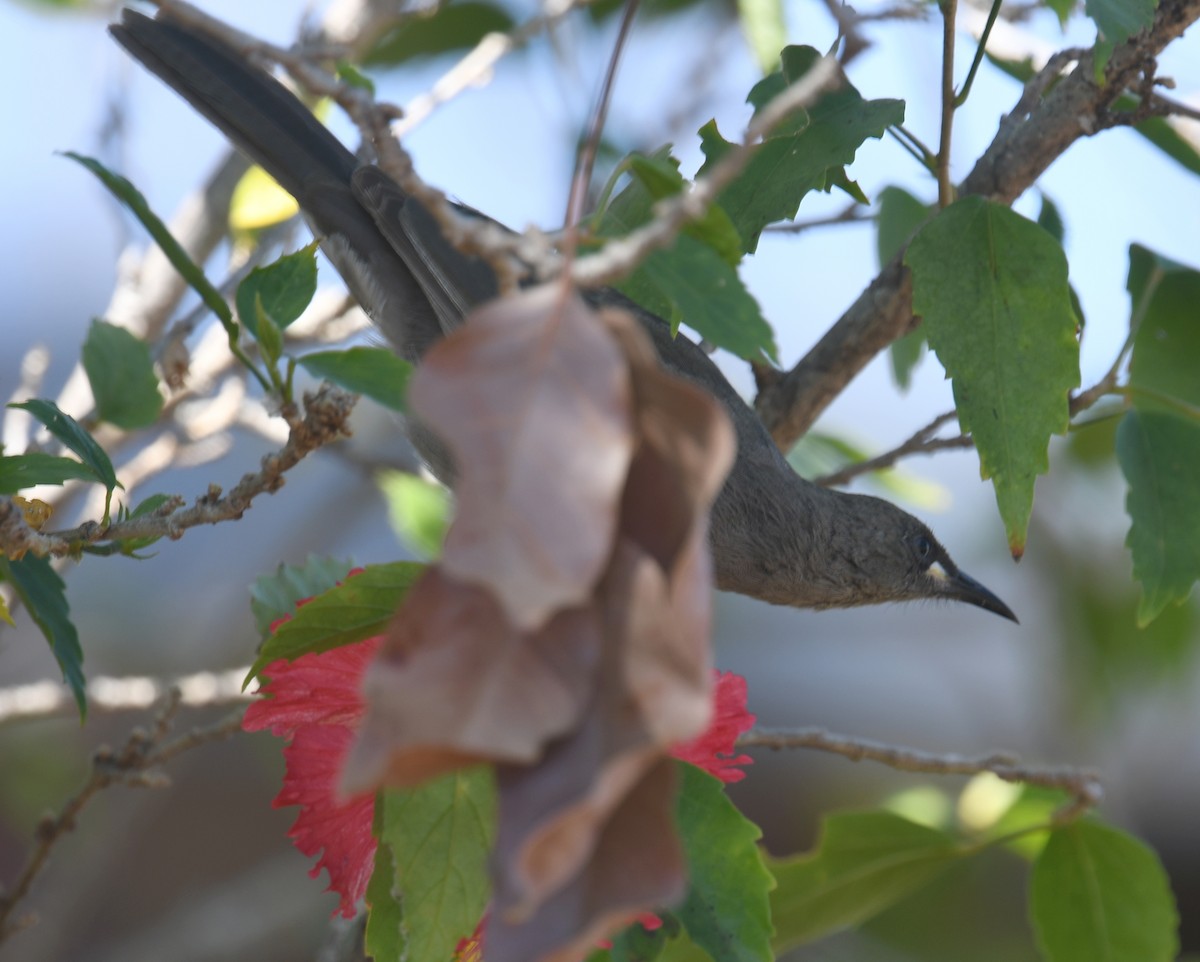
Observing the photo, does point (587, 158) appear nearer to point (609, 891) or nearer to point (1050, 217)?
point (609, 891)

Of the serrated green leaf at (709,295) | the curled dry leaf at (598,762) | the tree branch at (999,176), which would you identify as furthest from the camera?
the tree branch at (999,176)

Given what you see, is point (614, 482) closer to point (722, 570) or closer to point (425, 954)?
point (425, 954)

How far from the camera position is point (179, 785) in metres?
4.89

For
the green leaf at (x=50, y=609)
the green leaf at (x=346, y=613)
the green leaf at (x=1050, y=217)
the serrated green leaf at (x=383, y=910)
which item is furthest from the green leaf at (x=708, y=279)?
the green leaf at (x=1050, y=217)

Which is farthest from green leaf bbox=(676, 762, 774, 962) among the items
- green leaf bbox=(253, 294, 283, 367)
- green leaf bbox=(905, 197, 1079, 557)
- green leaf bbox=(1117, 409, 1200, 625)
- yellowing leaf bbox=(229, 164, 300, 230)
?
yellowing leaf bbox=(229, 164, 300, 230)

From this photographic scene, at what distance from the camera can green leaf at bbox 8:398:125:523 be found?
123cm

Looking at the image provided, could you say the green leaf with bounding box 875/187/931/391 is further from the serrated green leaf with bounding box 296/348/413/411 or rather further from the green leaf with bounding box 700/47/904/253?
the serrated green leaf with bounding box 296/348/413/411

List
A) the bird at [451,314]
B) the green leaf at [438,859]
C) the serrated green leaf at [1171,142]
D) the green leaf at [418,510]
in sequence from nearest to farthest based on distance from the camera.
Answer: the green leaf at [438,859]
the serrated green leaf at [1171,142]
the bird at [451,314]
the green leaf at [418,510]

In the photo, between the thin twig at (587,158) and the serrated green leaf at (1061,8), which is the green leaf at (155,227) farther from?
the serrated green leaf at (1061,8)

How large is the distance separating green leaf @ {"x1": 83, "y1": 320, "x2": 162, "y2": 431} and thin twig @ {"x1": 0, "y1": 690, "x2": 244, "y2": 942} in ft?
1.39

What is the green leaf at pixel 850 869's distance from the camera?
1.86 meters

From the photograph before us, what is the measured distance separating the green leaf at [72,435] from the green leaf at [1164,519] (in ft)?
3.87

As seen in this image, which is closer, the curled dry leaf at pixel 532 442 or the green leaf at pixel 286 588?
the curled dry leaf at pixel 532 442

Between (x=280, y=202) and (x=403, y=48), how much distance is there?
3.53 feet
